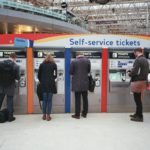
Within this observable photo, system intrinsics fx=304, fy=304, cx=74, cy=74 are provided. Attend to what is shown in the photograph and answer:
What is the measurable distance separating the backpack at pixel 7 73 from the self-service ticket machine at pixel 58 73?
0.66m

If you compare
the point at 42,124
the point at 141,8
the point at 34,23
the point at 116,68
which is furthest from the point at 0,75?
the point at 141,8

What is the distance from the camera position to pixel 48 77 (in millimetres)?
5219

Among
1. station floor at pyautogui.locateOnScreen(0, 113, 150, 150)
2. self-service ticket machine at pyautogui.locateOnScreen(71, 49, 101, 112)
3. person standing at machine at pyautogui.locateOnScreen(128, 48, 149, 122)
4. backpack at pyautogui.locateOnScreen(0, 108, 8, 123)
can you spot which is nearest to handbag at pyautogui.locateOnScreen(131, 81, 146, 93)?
person standing at machine at pyautogui.locateOnScreen(128, 48, 149, 122)

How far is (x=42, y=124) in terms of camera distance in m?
4.96

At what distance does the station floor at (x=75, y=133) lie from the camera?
3859mm

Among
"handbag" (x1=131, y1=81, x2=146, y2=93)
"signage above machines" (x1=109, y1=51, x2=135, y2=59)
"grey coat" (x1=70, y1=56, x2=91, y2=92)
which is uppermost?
"signage above machines" (x1=109, y1=51, x2=135, y2=59)

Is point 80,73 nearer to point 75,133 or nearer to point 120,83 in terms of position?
point 120,83

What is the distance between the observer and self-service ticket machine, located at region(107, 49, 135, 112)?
5.82 metres

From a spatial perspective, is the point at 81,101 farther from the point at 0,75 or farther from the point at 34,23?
the point at 34,23

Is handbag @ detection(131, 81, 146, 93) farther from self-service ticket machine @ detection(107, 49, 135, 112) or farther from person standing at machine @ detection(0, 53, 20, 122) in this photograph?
person standing at machine @ detection(0, 53, 20, 122)

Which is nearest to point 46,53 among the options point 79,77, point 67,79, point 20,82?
point 67,79

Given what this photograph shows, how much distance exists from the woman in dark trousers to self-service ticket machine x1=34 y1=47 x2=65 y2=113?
18.9 inches

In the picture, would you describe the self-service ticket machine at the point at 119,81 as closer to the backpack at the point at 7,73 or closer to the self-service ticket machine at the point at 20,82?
the self-service ticket machine at the point at 20,82

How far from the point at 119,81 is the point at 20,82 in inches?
74.8
